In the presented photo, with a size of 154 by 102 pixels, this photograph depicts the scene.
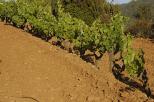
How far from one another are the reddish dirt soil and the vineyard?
101 cm

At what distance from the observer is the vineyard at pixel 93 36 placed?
686 inches

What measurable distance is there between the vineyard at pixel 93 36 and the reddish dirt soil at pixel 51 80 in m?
1.01

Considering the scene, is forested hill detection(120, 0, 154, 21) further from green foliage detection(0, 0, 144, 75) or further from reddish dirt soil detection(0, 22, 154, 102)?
reddish dirt soil detection(0, 22, 154, 102)

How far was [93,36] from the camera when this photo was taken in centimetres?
2008

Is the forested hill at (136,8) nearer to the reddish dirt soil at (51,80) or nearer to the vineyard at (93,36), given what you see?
the vineyard at (93,36)

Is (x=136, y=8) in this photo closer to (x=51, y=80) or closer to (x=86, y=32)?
(x=86, y=32)

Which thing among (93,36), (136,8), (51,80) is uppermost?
(93,36)

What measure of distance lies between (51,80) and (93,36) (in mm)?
4759

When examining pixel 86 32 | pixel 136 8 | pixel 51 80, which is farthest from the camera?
pixel 136 8

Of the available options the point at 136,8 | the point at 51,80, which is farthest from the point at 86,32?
the point at 136,8

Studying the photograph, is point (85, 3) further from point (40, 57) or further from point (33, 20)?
point (40, 57)

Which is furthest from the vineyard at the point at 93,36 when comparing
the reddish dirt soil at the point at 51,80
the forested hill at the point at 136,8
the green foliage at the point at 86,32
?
the forested hill at the point at 136,8

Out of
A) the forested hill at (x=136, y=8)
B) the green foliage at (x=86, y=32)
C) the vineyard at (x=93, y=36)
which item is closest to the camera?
the vineyard at (x=93, y=36)

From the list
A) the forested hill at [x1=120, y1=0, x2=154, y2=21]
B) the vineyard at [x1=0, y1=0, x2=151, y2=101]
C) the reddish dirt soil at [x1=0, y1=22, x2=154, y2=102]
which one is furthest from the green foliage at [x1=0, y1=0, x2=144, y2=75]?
the forested hill at [x1=120, y1=0, x2=154, y2=21]
